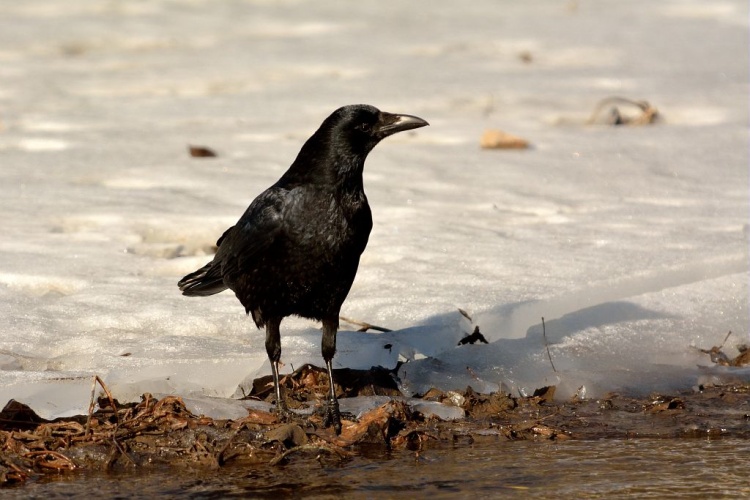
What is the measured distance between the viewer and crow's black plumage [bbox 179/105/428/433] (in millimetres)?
4371

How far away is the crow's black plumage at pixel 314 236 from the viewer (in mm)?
4371

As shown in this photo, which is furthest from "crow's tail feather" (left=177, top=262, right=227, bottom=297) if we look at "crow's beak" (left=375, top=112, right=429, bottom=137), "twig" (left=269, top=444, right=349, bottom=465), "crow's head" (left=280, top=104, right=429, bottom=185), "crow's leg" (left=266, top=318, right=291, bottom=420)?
"twig" (left=269, top=444, right=349, bottom=465)

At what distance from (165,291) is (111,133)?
12.1 ft

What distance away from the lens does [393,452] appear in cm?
411

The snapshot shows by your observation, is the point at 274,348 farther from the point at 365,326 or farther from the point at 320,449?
the point at 365,326

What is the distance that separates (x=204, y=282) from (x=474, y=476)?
1685 millimetres

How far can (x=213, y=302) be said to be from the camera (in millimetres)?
5590

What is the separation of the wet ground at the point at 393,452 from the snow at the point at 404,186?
224 millimetres

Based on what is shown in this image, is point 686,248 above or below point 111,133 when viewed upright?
below

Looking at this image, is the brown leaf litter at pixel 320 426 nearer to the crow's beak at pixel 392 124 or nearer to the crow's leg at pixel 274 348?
the crow's leg at pixel 274 348

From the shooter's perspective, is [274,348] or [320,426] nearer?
[320,426]

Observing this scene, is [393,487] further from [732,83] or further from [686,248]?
[732,83]

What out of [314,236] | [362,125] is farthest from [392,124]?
[314,236]

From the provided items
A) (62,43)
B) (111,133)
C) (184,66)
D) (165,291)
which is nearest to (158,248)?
(165,291)
